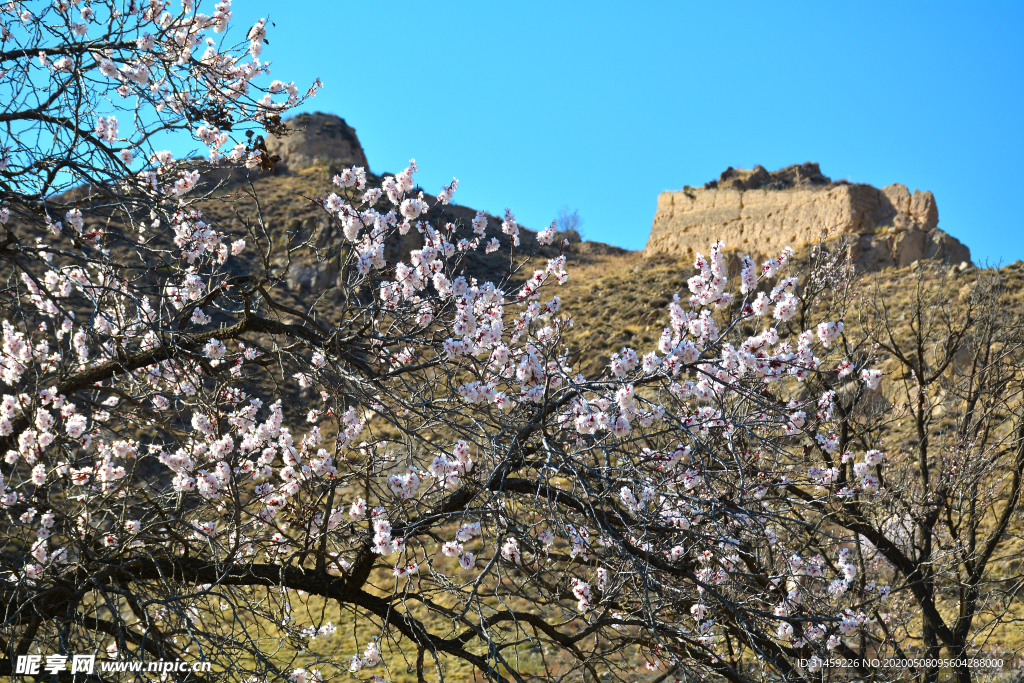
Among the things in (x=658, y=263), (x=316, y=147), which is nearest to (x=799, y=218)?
(x=658, y=263)

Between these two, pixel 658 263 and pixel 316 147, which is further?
pixel 316 147

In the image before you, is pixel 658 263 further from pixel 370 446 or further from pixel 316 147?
pixel 370 446

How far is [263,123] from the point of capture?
4156 millimetres

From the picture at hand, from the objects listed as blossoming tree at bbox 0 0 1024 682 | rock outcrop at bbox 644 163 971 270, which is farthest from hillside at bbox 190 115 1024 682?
blossoming tree at bbox 0 0 1024 682

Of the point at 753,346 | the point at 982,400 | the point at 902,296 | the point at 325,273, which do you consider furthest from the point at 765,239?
the point at 753,346

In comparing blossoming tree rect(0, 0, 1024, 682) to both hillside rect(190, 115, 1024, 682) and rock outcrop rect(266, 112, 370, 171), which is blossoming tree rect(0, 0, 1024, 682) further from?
rock outcrop rect(266, 112, 370, 171)

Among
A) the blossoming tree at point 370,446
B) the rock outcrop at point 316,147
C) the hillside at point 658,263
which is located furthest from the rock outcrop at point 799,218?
the blossoming tree at point 370,446

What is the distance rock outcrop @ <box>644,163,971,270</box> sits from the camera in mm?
21672

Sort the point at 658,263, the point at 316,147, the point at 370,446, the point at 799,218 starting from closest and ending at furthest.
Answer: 1. the point at 370,446
2. the point at 799,218
3. the point at 658,263
4. the point at 316,147

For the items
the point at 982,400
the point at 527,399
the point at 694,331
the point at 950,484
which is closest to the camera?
the point at 527,399

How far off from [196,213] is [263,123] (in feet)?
2.09

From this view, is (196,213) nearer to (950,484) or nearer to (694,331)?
(694,331)

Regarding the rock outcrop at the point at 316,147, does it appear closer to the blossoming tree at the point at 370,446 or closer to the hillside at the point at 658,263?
the hillside at the point at 658,263

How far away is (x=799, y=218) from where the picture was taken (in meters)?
23.8
